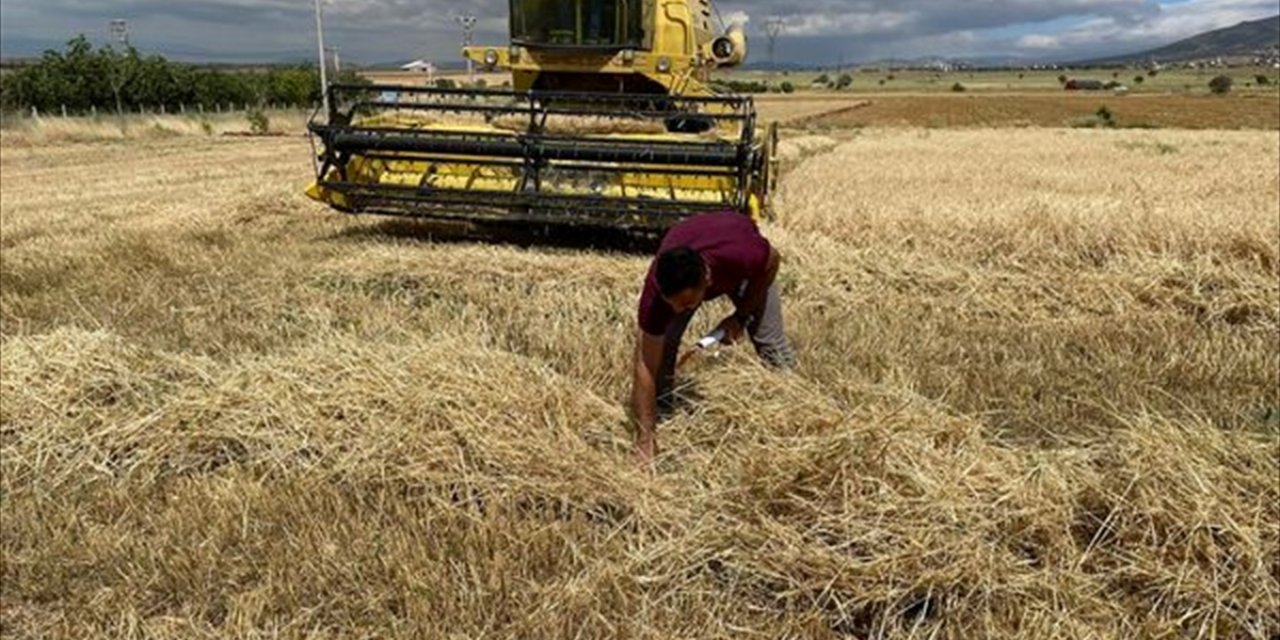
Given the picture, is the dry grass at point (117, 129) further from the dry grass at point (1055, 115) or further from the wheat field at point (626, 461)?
the wheat field at point (626, 461)

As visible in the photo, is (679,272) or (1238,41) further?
(1238,41)

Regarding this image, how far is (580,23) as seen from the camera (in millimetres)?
10062

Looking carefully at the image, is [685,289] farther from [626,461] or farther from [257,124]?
[257,124]

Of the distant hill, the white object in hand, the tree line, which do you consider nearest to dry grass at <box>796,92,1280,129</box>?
the tree line

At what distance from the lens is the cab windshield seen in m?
9.97

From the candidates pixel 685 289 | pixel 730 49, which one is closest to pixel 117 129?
pixel 730 49

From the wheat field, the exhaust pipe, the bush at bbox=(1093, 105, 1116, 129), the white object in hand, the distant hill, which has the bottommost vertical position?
the wheat field

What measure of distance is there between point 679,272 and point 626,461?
785mm

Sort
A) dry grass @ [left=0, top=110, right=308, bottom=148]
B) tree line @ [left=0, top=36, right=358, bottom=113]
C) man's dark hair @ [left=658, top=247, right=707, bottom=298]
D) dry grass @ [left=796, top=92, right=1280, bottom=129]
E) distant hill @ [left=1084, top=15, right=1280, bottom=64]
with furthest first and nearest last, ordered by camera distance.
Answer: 1. tree line @ [left=0, top=36, right=358, bottom=113]
2. dry grass @ [left=796, top=92, right=1280, bottom=129]
3. dry grass @ [left=0, top=110, right=308, bottom=148]
4. distant hill @ [left=1084, top=15, right=1280, bottom=64]
5. man's dark hair @ [left=658, top=247, right=707, bottom=298]

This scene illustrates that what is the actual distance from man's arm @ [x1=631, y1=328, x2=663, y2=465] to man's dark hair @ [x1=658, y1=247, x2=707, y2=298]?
288 millimetres

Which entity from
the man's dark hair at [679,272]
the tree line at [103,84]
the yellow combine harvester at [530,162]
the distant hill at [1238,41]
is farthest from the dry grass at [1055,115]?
the man's dark hair at [679,272]

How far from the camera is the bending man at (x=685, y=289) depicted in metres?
3.28

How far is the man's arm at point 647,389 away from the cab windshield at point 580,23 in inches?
278

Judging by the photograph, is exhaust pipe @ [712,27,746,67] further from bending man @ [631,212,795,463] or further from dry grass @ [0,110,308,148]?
dry grass @ [0,110,308,148]
